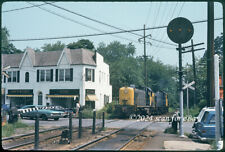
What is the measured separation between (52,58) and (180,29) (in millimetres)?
24206

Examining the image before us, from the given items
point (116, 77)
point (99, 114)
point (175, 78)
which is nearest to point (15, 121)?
point (99, 114)

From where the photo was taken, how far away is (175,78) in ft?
80.3

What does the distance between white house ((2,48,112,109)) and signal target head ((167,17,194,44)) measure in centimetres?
2098

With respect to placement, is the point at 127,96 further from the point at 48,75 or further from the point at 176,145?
the point at 176,145

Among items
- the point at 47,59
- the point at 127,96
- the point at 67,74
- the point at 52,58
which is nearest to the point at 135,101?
the point at 127,96

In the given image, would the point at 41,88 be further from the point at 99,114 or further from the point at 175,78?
the point at 175,78

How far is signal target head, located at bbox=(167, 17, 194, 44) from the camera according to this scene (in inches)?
441

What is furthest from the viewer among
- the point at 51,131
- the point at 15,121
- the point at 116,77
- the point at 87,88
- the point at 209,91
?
the point at 116,77

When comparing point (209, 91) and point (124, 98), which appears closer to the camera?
point (209, 91)

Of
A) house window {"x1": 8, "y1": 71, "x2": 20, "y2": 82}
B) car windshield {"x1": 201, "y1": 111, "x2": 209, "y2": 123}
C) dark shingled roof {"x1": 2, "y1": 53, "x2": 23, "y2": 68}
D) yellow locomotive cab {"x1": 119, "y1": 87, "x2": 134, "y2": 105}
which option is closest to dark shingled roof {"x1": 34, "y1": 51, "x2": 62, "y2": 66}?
dark shingled roof {"x1": 2, "y1": 53, "x2": 23, "y2": 68}

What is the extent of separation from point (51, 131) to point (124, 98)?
1351 centimetres

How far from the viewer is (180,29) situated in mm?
11266

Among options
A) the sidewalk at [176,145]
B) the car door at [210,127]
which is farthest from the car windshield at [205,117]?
the sidewalk at [176,145]

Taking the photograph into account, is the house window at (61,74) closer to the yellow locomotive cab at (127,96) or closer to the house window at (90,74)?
the house window at (90,74)
